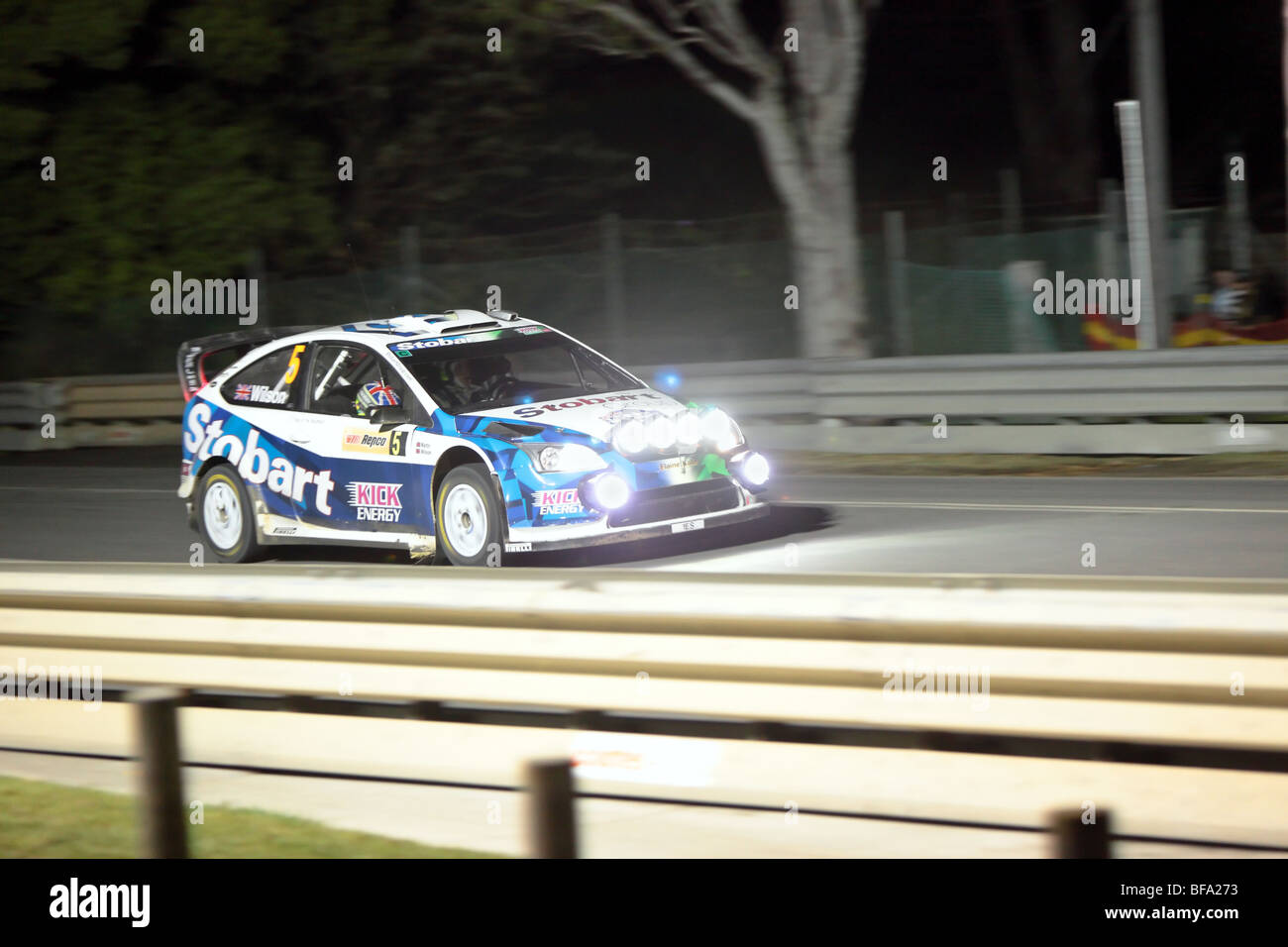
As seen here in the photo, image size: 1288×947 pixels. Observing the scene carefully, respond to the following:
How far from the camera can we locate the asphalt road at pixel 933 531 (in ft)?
34.4

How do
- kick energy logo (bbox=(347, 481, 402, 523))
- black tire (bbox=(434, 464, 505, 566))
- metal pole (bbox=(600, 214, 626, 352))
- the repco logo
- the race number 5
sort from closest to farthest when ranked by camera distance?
black tire (bbox=(434, 464, 505, 566)), the repco logo, kick energy logo (bbox=(347, 481, 402, 523)), the race number 5, metal pole (bbox=(600, 214, 626, 352))

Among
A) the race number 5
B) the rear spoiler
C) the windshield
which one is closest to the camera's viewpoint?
the windshield

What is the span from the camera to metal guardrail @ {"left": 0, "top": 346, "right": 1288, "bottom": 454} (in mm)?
15344

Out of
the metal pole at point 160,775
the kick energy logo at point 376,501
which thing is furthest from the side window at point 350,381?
the metal pole at point 160,775

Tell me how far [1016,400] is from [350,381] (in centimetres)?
730

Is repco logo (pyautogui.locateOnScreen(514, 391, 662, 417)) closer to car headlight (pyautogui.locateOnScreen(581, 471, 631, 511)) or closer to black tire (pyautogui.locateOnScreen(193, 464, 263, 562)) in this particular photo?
car headlight (pyautogui.locateOnScreen(581, 471, 631, 511))

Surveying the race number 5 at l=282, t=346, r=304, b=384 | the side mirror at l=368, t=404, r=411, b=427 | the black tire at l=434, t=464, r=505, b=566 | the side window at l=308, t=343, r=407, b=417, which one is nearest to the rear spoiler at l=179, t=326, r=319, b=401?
the race number 5 at l=282, t=346, r=304, b=384

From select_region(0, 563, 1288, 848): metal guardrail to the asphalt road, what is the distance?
280 centimetres

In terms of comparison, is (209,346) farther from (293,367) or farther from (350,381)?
(350,381)

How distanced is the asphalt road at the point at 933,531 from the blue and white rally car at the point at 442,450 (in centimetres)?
49

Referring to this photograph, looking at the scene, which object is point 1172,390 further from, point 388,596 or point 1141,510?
point 388,596

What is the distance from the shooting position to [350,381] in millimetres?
11555

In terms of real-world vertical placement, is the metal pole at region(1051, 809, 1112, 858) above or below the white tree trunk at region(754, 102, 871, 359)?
below

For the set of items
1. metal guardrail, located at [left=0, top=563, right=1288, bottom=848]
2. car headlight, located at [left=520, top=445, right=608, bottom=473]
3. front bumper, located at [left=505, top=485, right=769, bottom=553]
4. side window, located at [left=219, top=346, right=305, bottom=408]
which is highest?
side window, located at [left=219, top=346, right=305, bottom=408]
